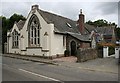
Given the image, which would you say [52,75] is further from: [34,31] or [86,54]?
[34,31]

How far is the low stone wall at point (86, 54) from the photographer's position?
2562cm

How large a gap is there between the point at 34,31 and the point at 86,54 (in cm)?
1011

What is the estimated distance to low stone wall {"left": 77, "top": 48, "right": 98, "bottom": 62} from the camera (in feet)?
84.1

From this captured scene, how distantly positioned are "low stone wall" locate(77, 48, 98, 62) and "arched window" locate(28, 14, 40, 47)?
8313 mm

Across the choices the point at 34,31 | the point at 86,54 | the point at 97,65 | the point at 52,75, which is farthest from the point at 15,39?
the point at 52,75

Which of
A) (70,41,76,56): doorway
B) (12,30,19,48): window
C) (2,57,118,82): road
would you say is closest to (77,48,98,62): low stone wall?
(70,41,76,56): doorway

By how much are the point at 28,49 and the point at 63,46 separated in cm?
563

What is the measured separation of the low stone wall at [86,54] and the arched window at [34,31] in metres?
8.31

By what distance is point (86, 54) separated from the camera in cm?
2770

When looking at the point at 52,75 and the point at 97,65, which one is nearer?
the point at 52,75

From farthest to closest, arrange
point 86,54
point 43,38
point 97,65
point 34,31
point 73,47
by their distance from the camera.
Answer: point 73,47, point 34,31, point 43,38, point 86,54, point 97,65

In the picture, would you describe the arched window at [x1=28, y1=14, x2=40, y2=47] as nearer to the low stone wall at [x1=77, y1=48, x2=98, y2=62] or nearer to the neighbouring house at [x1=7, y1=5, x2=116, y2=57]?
the neighbouring house at [x1=7, y1=5, x2=116, y2=57]

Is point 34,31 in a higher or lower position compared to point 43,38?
higher

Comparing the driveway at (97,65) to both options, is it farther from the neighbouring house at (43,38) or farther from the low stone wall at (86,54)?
the neighbouring house at (43,38)
